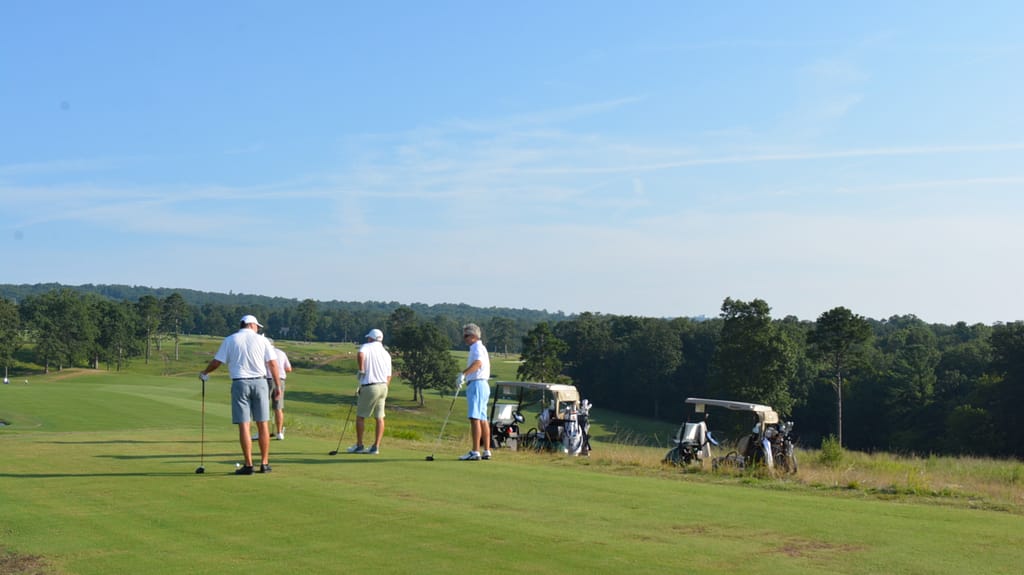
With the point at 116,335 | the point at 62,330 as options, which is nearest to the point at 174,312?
the point at 116,335

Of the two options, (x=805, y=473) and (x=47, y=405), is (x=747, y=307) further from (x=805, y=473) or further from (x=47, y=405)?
(x=805, y=473)

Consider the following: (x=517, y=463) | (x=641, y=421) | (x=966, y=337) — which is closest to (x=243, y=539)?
(x=517, y=463)

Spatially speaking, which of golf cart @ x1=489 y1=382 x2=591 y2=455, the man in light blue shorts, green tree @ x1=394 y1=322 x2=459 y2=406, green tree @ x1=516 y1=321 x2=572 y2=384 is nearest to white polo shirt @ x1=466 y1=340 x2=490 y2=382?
the man in light blue shorts

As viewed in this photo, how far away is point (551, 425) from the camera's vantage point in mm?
19469

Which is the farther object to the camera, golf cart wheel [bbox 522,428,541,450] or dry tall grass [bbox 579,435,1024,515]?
golf cart wheel [bbox 522,428,541,450]

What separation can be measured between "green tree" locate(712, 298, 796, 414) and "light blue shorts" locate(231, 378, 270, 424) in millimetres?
60955

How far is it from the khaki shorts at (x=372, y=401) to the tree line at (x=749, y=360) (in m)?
38.5

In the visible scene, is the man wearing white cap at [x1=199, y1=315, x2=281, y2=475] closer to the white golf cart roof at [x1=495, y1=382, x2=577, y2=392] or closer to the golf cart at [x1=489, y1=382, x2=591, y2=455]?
the golf cart at [x1=489, y1=382, x2=591, y2=455]

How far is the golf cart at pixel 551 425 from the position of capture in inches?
750

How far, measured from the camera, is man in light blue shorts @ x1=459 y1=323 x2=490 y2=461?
13992mm

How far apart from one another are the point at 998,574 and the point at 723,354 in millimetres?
65328

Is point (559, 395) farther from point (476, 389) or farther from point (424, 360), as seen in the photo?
point (424, 360)

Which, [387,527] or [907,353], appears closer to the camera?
[387,527]

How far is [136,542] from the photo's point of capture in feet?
25.0
